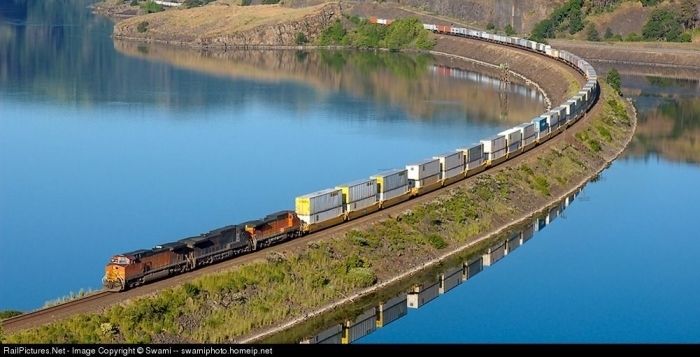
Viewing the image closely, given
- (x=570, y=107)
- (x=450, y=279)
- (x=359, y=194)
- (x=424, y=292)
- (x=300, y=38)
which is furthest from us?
(x=300, y=38)

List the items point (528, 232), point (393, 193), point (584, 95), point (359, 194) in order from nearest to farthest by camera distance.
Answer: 1. point (359, 194)
2. point (393, 193)
3. point (528, 232)
4. point (584, 95)

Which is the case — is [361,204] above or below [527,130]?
below

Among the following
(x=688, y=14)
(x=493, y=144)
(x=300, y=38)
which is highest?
(x=688, y=14)

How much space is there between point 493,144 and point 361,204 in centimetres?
1866

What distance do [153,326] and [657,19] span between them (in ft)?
513

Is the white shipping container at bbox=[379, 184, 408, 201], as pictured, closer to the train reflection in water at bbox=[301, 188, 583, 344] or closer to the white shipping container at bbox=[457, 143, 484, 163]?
the train reflection in water at bbox=[301, 188, 583, 344]

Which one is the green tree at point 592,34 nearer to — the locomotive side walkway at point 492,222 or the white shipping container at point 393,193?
the locomotive side walkway at point 492,222

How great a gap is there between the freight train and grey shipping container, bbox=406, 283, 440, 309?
17.3 feet

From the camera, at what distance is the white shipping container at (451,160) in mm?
64125

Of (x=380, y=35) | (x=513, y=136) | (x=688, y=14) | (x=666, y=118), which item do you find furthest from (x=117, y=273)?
(x=688, y=14)

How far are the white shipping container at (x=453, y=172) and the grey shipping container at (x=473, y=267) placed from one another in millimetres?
8222

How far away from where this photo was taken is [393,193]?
5862cm

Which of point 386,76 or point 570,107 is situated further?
point 386,76

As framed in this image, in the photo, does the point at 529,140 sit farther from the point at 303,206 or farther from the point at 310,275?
the point at 310,275
